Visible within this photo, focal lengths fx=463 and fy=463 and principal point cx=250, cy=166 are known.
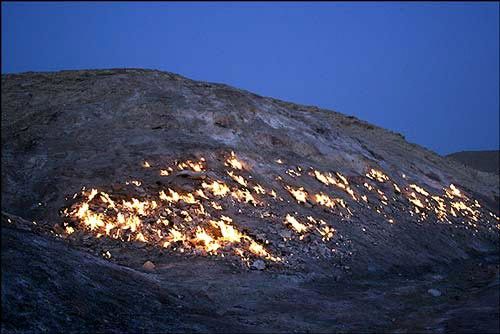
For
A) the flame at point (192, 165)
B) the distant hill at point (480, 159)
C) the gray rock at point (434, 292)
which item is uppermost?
the distant hill at point (480, 159)

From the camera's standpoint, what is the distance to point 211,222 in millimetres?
14898

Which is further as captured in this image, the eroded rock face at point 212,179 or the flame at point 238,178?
the flame at point 238,178

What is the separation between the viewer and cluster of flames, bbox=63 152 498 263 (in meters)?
14.0

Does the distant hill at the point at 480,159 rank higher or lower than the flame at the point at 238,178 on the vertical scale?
higher

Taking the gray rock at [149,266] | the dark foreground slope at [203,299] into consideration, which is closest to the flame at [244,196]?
the dark foreground slope at [203,299]

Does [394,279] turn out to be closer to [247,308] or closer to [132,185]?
[247,308]

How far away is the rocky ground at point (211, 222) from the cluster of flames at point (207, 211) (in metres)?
0.06

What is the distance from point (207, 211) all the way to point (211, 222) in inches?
29.2

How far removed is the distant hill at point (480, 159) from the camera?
76375 mm

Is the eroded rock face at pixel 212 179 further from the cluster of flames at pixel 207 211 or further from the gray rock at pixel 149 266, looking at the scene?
the gray rock at pixel 149 266

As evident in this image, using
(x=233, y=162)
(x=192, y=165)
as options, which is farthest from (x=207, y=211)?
(x=233, y=162)

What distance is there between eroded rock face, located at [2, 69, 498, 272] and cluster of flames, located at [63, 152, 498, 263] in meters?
0.06

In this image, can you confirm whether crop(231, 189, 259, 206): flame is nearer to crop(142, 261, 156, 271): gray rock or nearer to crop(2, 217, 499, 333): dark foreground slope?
crop(2, 217, 499, 333): dark foreground slope

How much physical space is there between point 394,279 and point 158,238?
7333mm
